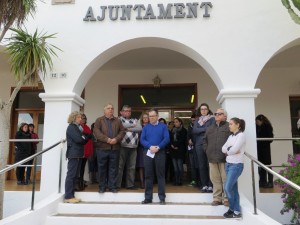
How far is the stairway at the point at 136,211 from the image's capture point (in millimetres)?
5055

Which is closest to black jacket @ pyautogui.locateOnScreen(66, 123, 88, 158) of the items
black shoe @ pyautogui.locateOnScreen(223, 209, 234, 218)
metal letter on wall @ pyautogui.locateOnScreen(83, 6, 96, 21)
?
metal letter on wall @ pyautogui.locateOnScreen(83, 6, 96, 21)

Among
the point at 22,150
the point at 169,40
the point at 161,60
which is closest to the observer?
the point at 169,40

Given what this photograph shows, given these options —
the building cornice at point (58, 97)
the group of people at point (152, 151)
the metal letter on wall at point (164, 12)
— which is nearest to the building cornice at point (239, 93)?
the group of people at point (152, 151)

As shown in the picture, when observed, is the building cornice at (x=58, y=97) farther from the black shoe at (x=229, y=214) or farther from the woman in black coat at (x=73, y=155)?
the black shoe at (x=229, y=214)

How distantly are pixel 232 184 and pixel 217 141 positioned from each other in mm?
808

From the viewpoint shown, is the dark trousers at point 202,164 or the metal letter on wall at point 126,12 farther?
the metal letter on wall at point 126,12

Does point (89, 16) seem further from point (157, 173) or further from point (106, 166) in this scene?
point (157, 173)

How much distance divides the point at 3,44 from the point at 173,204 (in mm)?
5167

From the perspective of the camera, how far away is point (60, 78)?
6.66m

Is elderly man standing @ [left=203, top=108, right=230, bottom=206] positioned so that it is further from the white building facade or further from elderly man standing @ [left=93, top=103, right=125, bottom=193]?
elderly man standing @ [left=93, top=103, right=125, bottom=193]

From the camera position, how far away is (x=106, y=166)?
600cm

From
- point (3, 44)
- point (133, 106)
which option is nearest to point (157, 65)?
point (133, 106)

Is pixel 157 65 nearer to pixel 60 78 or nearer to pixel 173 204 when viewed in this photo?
pixel 60 78

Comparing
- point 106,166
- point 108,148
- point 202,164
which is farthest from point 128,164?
point 202,164
